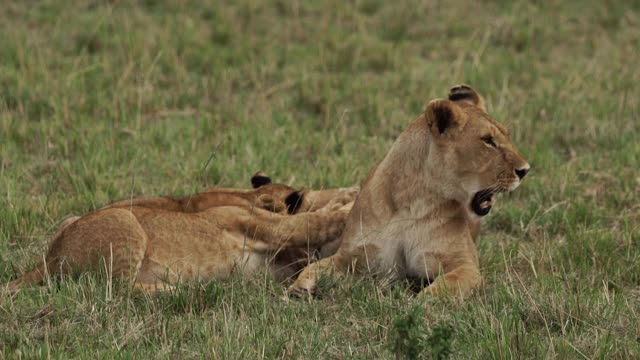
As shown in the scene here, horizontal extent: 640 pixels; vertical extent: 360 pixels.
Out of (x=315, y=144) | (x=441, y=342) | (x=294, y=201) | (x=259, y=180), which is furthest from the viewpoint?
(x=315, y=144)

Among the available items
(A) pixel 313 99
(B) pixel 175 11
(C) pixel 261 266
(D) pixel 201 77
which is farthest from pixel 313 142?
(B) pixel 175 11

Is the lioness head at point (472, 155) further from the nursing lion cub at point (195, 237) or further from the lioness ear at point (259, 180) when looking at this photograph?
the lioness ear at point (259, 180)

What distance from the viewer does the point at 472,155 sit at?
616cm

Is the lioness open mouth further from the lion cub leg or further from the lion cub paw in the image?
the lion cub paw

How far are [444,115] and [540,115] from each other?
3858 mm

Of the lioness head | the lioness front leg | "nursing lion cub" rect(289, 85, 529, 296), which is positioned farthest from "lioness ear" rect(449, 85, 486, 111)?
the lioness front leg

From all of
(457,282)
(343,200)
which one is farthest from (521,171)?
(343,200)

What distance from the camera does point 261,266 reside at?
656cm

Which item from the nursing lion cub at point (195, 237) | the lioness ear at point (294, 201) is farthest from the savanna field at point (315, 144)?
the lioness ear at point (294, 201)

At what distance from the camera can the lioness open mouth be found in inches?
244

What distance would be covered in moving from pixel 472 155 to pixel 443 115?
24 cm

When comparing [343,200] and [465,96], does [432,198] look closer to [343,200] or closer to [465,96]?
A: [465,96]

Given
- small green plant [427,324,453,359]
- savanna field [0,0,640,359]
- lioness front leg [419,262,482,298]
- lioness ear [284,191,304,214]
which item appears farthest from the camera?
lioness ear [284,191,304,214]

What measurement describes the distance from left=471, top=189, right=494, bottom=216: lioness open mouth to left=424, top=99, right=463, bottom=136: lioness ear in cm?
35
